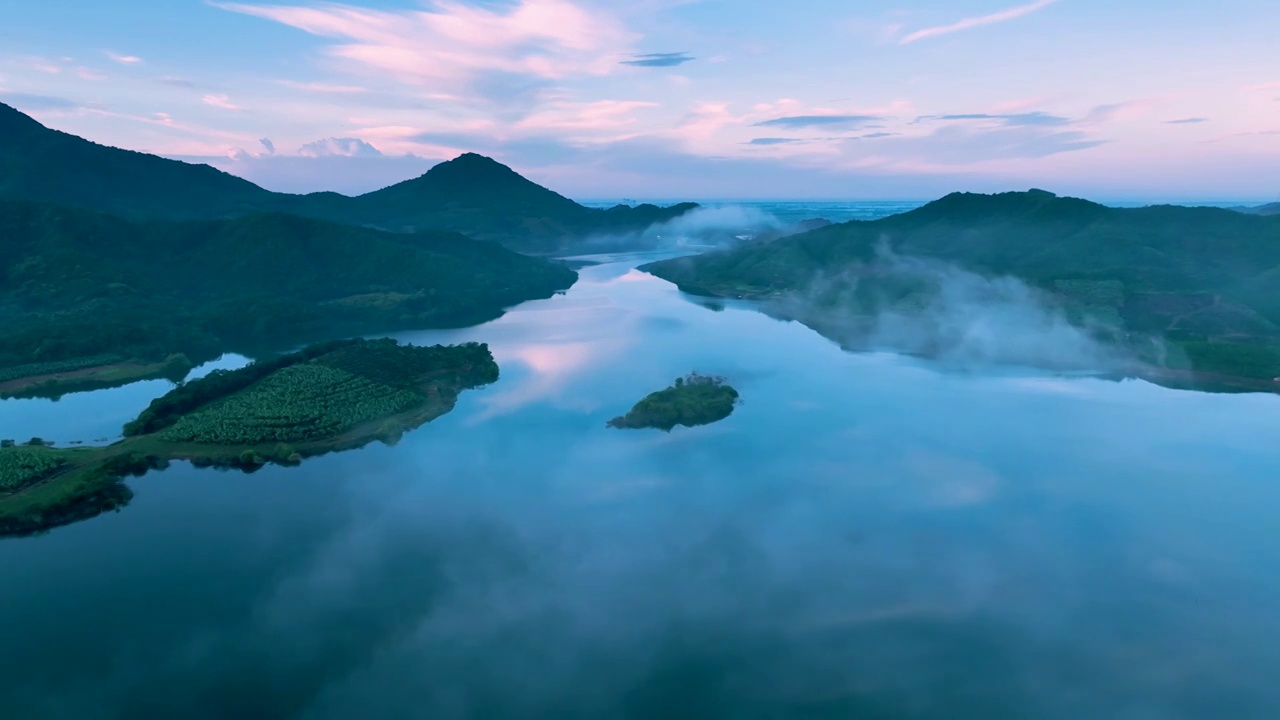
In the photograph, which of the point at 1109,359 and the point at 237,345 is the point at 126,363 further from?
the point at 1109,359

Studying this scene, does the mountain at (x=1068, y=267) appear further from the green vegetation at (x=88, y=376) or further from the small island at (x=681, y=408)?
the green vegetation at (x=88, y=376)

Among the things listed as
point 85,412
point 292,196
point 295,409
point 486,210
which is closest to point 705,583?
point 295,409

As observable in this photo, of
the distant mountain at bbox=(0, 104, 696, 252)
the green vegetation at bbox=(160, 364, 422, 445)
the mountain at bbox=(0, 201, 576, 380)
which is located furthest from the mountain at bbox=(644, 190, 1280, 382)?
the distant mountain at bbox=(0, 104, 696, 252)

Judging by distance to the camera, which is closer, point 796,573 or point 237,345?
point 796,573

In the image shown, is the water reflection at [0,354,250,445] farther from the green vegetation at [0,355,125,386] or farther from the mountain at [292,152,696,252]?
the mountain at [292,152,696,252]

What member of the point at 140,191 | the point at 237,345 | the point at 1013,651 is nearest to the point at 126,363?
the point at 237,345
